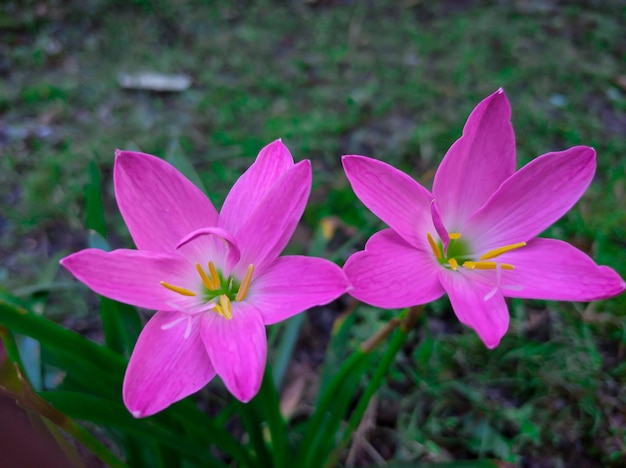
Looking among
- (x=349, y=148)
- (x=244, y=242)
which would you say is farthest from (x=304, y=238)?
(x=244, y=242)

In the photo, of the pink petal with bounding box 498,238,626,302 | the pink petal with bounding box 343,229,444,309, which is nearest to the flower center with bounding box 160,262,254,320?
the pink petal with bounding box 343,229,444,309

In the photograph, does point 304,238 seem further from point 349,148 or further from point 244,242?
point 244,242

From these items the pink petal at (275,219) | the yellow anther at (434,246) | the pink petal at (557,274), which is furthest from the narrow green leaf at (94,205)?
the pink petal at (557,274)

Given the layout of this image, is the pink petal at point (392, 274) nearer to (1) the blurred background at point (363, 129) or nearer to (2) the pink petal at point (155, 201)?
(2) the pink petal at point (155, 201)

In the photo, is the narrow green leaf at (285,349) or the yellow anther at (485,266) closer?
the yellow anther at (485,266)

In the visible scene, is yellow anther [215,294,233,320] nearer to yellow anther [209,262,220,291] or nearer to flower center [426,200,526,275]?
yellow anther [209,262,220,291]

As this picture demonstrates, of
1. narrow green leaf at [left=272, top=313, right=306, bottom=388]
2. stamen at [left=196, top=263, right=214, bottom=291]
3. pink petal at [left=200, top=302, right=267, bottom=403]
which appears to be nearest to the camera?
pink petal at [left=200, top=302, right=267, bottom=403]

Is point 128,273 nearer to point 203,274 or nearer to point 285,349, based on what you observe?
point 203,274
